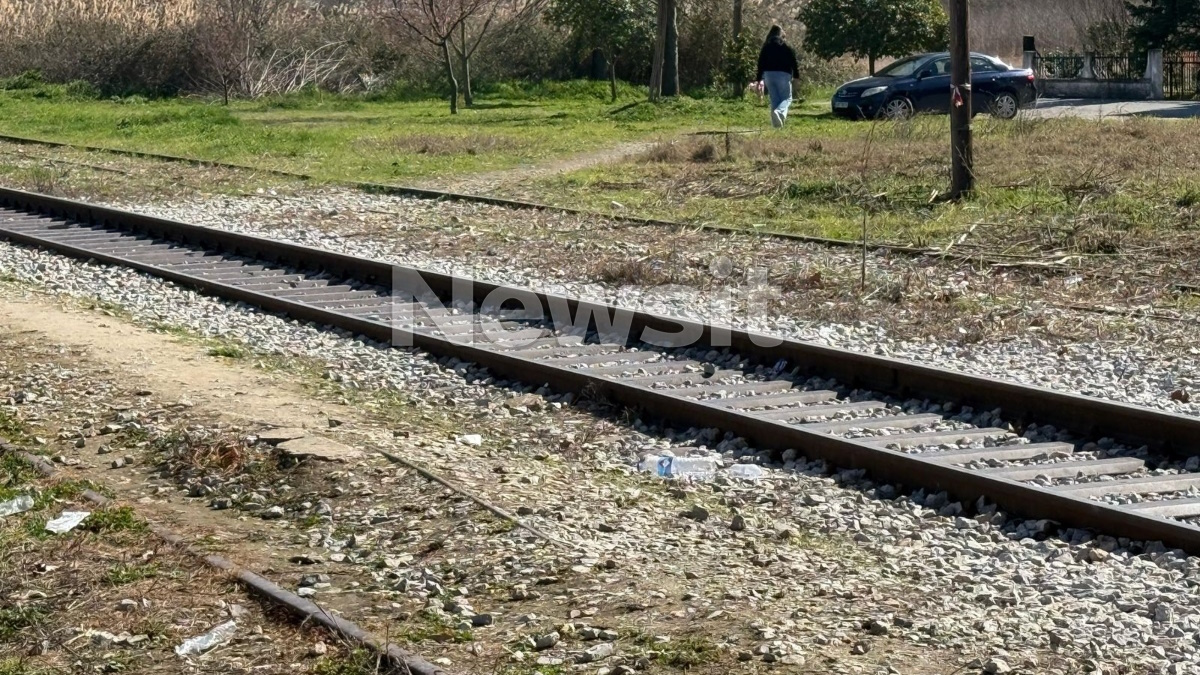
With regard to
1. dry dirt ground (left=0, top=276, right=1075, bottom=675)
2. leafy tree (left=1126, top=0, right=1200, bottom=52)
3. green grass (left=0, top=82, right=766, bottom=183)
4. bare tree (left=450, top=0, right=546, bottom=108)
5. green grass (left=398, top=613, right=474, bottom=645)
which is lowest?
green grass (left=398, top=613, right=474, bottom=645)

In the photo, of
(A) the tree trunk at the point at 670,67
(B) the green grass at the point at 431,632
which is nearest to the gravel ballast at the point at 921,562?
(B) the green grass at the point at 431,632

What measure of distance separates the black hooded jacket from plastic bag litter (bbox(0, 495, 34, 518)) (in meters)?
20.5

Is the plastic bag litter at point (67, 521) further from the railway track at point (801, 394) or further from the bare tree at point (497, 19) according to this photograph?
the bare tree at point (497, 19)

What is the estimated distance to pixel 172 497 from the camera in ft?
22.7

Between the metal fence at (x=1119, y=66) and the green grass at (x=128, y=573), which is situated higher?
the metal fence at (x=1119, y=66)

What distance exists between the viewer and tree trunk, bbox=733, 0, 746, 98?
3484 cm

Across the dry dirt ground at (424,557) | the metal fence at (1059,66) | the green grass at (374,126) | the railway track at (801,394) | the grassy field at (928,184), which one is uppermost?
the metal fence at (1059,66)

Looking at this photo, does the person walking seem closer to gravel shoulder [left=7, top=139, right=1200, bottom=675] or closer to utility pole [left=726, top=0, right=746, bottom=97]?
utility pole [left=726, top=0, right=746, bottom=97]

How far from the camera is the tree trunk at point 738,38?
34.8m

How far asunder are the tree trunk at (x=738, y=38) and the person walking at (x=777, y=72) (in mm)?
8620

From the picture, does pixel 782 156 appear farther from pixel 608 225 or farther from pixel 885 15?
pixel 885 15

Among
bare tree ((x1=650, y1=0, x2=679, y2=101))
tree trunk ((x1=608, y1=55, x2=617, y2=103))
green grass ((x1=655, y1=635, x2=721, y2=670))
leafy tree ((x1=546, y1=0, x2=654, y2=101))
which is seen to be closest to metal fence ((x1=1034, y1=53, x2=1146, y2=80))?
leafy tree ((x1=546, y1=0, x2=654, y2=101))

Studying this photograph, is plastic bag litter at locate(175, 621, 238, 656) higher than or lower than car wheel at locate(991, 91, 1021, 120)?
lower

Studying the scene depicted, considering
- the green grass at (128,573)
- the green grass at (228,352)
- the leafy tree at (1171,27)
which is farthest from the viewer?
the leafy tree at (1171,27)
